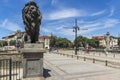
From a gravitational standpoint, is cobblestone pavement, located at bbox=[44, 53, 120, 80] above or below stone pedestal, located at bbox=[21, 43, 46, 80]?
below

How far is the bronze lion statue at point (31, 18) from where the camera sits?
30.2ft

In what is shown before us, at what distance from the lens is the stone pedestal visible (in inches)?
349

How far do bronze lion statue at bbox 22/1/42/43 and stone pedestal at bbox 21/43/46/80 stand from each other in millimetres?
565

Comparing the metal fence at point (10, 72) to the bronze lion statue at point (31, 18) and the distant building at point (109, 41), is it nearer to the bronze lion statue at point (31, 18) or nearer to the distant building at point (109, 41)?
the bronze lion statue at point (31, 18)

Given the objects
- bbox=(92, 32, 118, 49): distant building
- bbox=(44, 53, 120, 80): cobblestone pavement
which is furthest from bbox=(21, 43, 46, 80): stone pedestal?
bbox=(92, 32, 118, 49): distant building

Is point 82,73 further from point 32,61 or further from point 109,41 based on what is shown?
point 109,41

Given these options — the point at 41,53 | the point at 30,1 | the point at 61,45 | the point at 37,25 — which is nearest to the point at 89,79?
the point at 41,53

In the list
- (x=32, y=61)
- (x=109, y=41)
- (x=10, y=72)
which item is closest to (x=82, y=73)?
(x=32, y=61)

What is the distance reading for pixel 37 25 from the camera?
9.31m

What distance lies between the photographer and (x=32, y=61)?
898 centimetres

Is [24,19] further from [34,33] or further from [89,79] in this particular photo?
[89,79]

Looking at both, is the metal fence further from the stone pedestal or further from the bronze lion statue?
the bronze lion statue

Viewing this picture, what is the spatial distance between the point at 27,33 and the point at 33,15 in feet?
2.76

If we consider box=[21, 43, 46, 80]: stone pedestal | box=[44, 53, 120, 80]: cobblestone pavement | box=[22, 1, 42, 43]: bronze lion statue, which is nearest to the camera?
box=[21, 43, 46, 80]: stone pedestal
